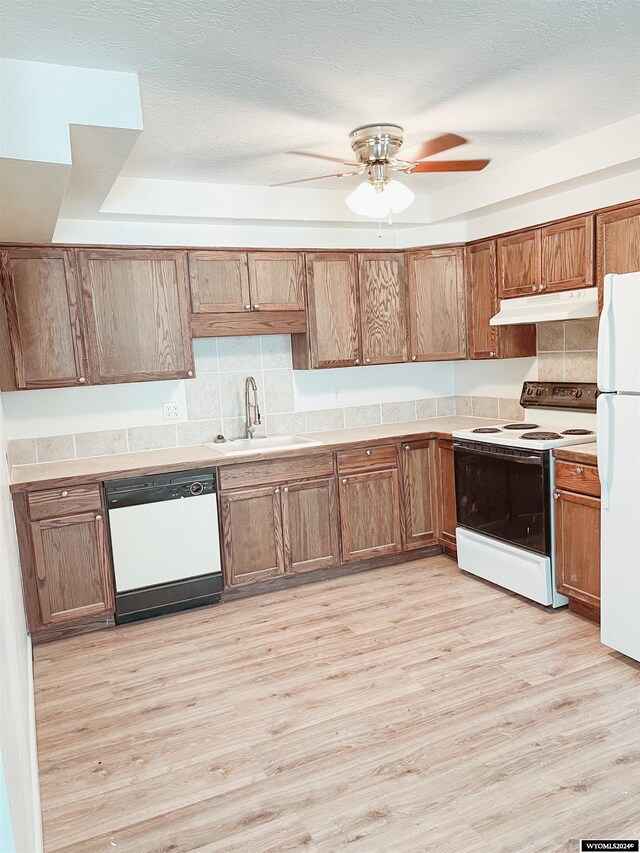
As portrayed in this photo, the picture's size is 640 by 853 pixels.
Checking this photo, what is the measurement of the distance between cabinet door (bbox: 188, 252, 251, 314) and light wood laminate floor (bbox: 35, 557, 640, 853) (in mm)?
1899

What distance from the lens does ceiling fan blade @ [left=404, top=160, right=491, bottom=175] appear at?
2.82m

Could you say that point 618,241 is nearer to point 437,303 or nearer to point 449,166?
point 449,166

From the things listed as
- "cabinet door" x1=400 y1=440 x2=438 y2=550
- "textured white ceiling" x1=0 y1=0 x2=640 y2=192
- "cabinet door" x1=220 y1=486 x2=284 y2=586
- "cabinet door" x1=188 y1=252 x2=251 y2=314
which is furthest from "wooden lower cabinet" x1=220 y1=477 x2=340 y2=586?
"textured white ceiling" x1=0 y1=0 x2=640 y2=192

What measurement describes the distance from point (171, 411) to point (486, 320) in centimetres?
222

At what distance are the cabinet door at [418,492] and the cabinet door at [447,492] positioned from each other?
0.05 metres

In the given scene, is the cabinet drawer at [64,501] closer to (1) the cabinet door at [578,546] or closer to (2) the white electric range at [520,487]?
(2) the white electric range at [520,487]

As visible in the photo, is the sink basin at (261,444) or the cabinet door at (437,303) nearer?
the sink basin at (261,444)

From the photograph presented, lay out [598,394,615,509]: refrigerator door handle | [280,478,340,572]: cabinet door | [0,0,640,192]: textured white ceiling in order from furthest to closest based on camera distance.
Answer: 1. [280,478,340,572]: cabinet door
2. [598,394,615,509]: refrigerator door handle
3. [0,0,640,192]: textured white ceiling

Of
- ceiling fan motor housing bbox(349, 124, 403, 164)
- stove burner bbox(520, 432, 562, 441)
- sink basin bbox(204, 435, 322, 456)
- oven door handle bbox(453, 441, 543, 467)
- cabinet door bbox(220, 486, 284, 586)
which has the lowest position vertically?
cabinet door bbox(220, 486, 284, 586)

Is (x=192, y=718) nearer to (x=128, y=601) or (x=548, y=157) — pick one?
(x=128, y=601)

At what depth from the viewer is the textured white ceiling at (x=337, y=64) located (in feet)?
6.40

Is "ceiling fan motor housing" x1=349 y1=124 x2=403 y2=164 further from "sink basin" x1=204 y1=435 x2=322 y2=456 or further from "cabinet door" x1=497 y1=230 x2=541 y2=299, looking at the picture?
"sink basin" x1=204 y1=435 x2=322 y2=456

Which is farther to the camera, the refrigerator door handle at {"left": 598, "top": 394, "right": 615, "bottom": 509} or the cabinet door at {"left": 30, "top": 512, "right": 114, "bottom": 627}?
the cabinet door at {"left": 30, "top": 512, "right": 114, "bottom": 627}

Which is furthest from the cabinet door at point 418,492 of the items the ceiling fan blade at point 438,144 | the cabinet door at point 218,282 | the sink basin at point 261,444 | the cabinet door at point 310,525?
the ceiling fan blade at point 438,144
